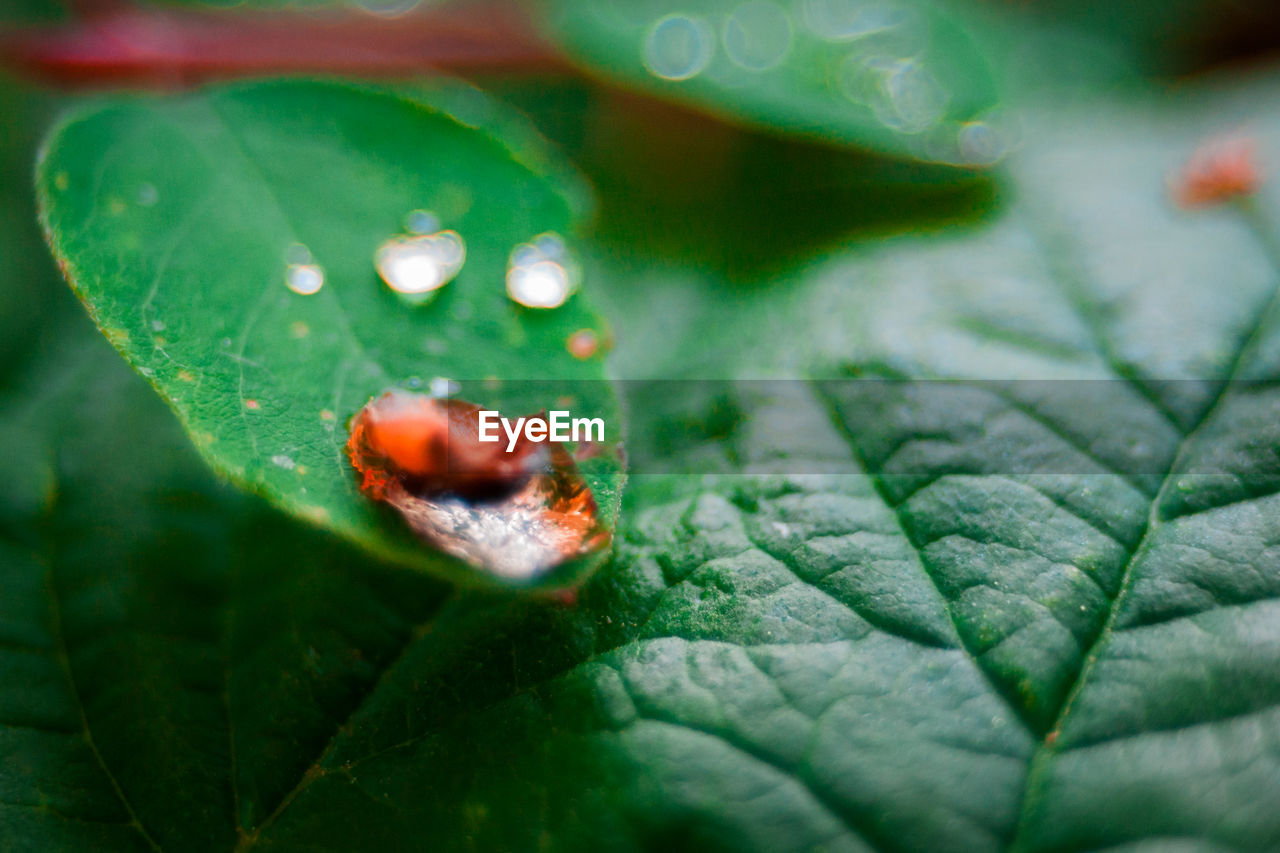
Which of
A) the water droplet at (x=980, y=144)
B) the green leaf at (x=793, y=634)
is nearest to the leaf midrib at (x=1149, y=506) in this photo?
the green leaf at (x=793, y=634)

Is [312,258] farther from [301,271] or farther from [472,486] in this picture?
[472,486]

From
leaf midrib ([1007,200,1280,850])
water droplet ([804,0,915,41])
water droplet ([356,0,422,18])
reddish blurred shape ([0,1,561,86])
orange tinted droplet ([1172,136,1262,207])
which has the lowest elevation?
reddish blurred shape ([0,1,561,86])

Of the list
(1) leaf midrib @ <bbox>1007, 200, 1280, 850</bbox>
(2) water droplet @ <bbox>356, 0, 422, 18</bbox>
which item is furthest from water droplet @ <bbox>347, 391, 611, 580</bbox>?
(2) water droplet @ <bbox>356, 0, 422, 18</bbox>

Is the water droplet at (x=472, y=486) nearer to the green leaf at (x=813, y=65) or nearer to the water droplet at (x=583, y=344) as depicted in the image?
the water droplet at (x=583, y=344)

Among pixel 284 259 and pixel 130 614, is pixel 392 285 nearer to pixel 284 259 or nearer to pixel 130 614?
pixel 284 259

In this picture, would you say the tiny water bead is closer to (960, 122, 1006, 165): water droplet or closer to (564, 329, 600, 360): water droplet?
(564, 329, 600, 360): water droplet
